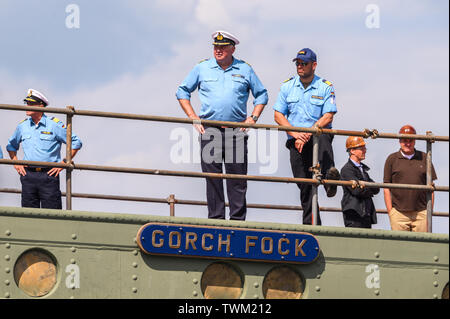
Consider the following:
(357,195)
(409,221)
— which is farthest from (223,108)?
(409,221)

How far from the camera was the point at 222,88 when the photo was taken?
30.8ft

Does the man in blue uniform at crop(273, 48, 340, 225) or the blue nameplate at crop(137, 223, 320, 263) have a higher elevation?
the man in blue uniform at crop(273, 48, 340, 225)

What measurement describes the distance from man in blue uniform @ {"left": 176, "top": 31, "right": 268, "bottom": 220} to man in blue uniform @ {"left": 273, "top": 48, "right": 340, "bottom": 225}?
0.97ft

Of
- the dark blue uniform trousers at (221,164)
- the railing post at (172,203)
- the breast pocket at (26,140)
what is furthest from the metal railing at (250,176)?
the railing post at (172,203)

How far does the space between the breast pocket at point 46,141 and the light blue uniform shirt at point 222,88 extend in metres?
1.52

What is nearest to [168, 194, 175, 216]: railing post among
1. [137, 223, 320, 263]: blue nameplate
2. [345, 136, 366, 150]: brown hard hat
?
[345, 136, 366, 150]: brown hard hat

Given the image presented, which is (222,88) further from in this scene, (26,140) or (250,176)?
(26,140)

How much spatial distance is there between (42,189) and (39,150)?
0.46 meters

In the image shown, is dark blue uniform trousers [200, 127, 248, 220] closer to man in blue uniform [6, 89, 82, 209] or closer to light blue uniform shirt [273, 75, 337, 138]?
light blue uniform shirt [273, 75, 337, 138]

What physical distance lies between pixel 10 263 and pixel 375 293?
3452 millimetres

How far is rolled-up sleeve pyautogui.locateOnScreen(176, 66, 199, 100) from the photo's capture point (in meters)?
9.41

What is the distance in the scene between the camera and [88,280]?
824 cm

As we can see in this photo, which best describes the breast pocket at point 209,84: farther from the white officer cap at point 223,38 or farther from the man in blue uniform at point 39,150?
the man in blue uniform at point 39,150
